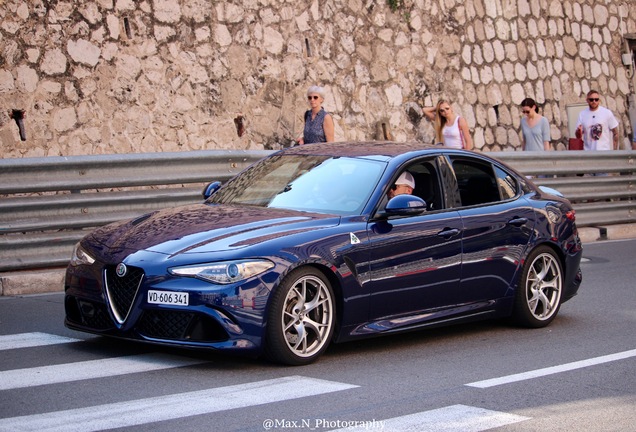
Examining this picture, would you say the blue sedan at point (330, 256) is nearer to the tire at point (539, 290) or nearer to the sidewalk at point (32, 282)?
the tire at point (539, 290)

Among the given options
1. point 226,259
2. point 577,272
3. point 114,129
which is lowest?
point 577,272

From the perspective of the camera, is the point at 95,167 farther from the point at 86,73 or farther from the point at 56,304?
the point at 86,73

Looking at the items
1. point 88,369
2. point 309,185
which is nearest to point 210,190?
point 309,185

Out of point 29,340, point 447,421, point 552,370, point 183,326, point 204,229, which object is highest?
point 204,229

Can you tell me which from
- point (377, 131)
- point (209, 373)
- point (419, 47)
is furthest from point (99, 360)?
point (419, 47)

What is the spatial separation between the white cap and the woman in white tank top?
6.01 m

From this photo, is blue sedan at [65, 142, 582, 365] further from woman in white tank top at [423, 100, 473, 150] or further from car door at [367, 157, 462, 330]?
woman in white tank top at [423, 100, 473, 150]

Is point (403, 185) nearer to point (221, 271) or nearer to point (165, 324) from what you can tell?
point (221, 271)

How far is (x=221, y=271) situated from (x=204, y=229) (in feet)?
1.76

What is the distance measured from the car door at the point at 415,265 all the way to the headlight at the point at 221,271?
102cm

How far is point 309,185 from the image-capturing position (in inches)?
324

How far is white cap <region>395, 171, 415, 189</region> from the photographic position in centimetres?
829

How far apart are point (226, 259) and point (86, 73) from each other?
7.83 m

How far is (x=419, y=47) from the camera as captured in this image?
19.6 meters
